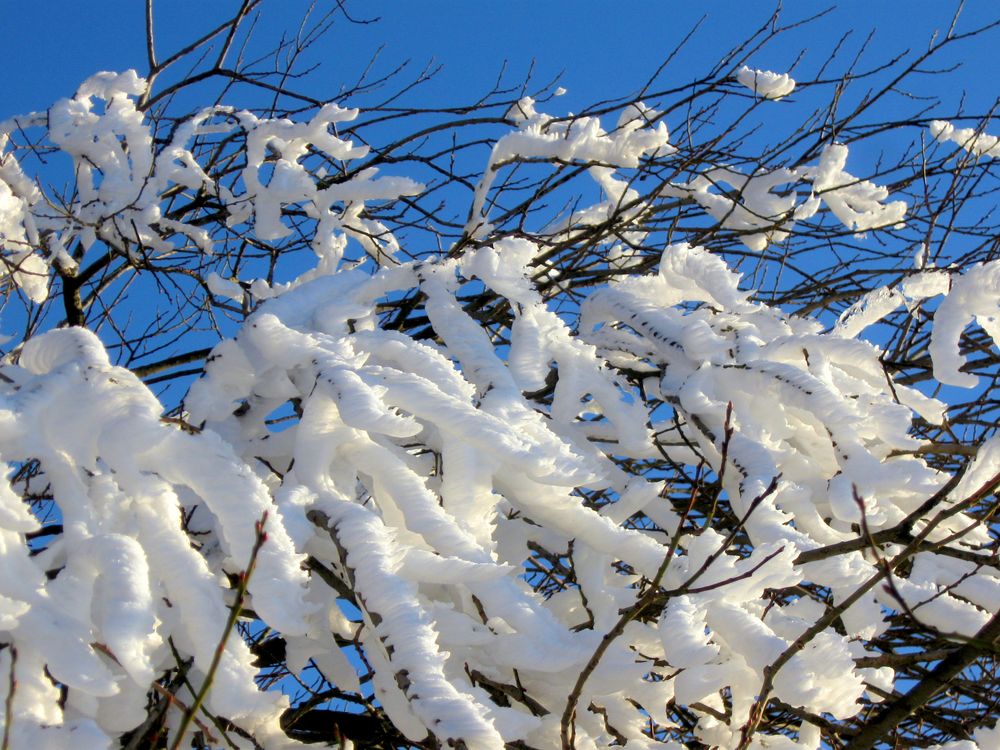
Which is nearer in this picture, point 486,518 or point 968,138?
point 486,518

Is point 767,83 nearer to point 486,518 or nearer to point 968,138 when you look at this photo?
point 968,138

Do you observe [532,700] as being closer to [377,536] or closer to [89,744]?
[377,536]

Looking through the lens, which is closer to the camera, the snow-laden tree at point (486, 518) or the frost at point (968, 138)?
the snow-laden tree at point (486, 518)

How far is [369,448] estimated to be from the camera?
1746 mm

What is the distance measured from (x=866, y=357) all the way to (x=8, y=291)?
119 inches

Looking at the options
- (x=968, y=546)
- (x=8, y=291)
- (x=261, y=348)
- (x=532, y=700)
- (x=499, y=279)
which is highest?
(x=8, y=291)

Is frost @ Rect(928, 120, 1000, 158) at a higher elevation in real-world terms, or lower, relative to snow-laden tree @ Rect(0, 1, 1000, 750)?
higher

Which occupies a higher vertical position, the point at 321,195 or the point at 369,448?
the point at 321,195

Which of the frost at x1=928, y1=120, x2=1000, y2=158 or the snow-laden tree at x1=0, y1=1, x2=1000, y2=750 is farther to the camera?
the frost at x1=928, y1=120, x2=1000, y2=158

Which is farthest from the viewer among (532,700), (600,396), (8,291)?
(8,291)

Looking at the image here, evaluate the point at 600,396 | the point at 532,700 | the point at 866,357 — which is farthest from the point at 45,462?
the point at 866,357

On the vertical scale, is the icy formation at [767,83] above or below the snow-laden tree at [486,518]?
above

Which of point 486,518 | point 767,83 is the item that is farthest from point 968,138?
point 486,518

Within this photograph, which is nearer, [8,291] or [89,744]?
[89,744]
